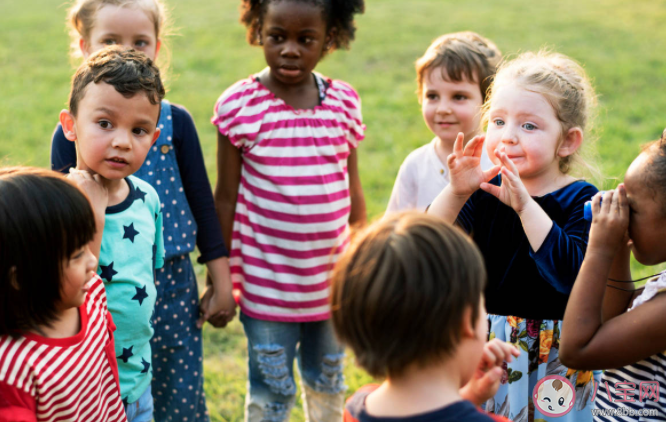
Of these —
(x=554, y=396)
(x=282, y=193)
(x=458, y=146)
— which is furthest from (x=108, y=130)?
(x=554, y=396)

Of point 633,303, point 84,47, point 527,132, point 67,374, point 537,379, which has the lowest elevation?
point 537,379

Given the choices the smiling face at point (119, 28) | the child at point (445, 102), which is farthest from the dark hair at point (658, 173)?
the smiling face at point (119, 28)

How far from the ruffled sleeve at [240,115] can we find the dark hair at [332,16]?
342 mm

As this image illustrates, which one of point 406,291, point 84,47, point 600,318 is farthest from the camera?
point 84,47

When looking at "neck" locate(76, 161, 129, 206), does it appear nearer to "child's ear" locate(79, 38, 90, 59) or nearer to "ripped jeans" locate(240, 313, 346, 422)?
"child's ear" locate(79, 38, 90, 59)

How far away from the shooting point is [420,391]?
1439 millimetres

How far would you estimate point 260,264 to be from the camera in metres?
2.79

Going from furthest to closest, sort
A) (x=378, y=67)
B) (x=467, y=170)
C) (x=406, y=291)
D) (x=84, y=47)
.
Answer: (x=378, y=67), (x=84, y=47), (x=467, y=170), (x=406, y=291)

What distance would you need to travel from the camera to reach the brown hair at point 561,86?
7.22ft

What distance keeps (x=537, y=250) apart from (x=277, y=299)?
1175mm

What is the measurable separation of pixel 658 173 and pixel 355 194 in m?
1.57

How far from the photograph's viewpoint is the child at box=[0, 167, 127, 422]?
5.28 feet

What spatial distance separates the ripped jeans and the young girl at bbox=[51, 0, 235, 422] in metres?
0.20

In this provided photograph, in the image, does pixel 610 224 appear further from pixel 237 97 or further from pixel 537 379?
pixel 237 97
